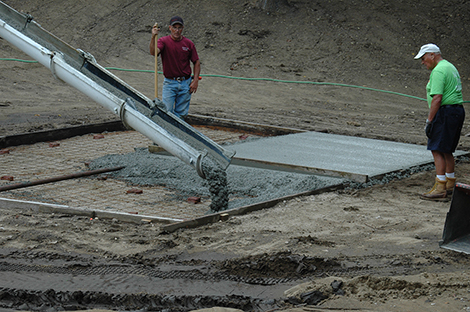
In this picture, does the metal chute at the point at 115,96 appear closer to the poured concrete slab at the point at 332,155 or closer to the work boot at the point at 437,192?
the poured concrete slab at the point at 332,155

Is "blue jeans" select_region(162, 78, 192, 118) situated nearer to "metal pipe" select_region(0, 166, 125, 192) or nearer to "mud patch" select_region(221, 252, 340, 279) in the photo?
"metal pipe" select_region(0, 166, 125, 192)

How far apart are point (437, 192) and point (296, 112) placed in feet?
22.1

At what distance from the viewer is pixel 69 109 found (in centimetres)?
1132

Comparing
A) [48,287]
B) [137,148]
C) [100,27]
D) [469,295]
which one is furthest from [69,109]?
[469,295]

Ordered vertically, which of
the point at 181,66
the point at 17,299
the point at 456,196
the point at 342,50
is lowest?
the point at 17,299

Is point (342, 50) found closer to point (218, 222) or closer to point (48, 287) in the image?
point (218, 222)

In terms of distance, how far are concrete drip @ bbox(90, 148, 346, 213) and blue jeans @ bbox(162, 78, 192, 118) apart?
2.42 ft

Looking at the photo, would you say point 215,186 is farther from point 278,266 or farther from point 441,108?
point 441,108

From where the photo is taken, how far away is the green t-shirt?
5789 mm

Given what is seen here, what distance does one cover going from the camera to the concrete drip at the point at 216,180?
220 inches

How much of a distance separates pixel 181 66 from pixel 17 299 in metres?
4.63

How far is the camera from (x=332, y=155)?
736 cm

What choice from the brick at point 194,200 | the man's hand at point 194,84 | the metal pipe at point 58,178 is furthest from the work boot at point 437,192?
the metal pipe at point 58,178

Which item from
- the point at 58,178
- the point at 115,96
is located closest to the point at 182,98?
the point at 115,96
